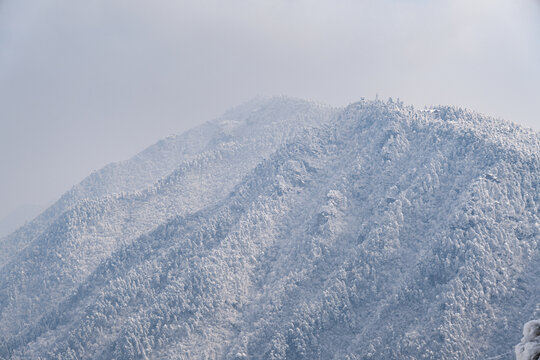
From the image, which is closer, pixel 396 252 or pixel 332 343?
pixel 332 343

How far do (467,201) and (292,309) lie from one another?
7557 cm

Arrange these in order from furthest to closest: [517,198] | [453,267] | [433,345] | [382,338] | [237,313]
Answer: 1. [237,313]
2. [517,198]
3. [453,267]
4. [382,338]
5. [433,345]

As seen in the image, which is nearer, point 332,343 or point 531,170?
point 332,343

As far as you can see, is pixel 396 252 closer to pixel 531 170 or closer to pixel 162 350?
pixel 531 170

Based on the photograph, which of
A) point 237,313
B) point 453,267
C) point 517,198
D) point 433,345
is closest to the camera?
point 433,345

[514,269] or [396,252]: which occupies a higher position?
[396,252]

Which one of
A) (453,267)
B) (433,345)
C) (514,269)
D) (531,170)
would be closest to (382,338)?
(433,345)

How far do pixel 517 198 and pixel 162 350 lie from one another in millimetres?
141516

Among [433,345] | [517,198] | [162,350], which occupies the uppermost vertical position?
[162,350]

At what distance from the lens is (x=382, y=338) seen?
15425 centimetres

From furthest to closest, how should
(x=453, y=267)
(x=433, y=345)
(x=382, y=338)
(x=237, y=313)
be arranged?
1. (x=237, y=313)
2. (x=453, y=267)
3. (x=382, y=338)
4. (x=433, y=345)

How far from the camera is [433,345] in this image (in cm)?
14200

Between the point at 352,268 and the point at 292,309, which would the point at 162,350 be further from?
the point at 352,268

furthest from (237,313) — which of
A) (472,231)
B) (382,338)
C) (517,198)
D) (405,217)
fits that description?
(517,198)
